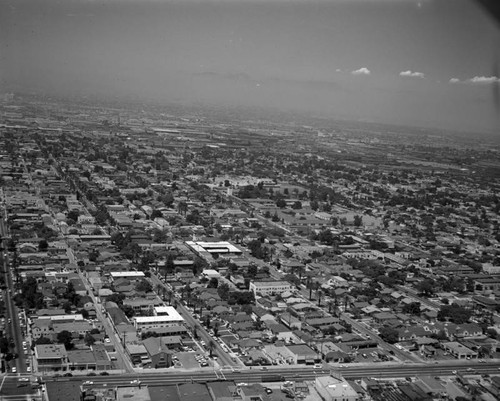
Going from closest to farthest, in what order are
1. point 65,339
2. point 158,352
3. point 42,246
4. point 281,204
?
1. point 158,352
2. point 65,339
3. point 42,246
4. point 281,204

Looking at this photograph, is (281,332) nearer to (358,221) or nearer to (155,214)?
(155,214)

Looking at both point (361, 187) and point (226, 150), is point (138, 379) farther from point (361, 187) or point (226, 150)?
point (226, 150)

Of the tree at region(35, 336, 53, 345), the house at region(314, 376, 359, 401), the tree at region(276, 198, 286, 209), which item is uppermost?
the house at region(314, 376, 359, 401)

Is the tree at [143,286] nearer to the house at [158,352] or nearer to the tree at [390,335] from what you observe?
the house at [158,352]

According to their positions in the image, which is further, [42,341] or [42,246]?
[42,246]

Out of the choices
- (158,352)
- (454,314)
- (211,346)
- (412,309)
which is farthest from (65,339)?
(454,314)

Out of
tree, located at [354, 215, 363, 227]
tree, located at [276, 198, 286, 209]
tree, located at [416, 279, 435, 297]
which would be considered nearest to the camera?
tree, located at [416, 279, 435, 297]

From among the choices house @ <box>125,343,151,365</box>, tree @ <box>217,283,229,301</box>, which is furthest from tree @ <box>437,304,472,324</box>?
house @ <box>125,343,151,365</box>

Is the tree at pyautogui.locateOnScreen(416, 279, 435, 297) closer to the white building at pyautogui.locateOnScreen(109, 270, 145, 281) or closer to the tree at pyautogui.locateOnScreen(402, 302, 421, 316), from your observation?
the tree at pyautogui.locateOnScreen(402, 302, 421, 316)
